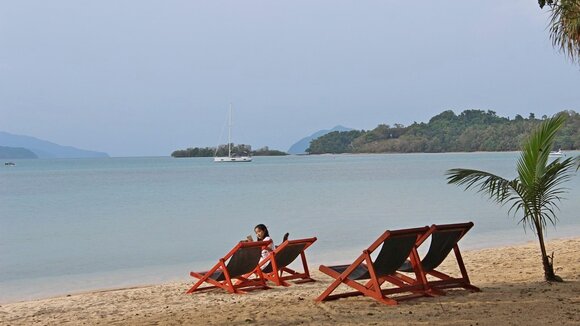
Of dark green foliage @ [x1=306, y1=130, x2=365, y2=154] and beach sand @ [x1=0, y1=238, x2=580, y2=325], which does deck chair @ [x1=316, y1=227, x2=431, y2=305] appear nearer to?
beach sand @ [x1=0, y1=238, x2=580, y2=325]

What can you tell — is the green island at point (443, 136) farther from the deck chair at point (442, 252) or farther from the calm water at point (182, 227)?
the deck chair at point (442, 252)

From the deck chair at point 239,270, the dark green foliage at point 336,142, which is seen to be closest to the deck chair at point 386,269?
Result: the deck chair at point 239,270

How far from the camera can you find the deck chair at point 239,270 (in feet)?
24.3

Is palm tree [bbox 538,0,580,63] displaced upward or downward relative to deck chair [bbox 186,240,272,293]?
upward

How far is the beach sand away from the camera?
A: 5.50 meters

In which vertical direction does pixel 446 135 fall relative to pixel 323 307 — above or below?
above

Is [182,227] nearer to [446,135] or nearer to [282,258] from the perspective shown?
[282,258]

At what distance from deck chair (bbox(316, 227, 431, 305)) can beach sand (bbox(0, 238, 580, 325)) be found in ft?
0.37

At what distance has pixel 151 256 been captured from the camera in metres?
14.6

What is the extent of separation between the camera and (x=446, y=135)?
12194 cm

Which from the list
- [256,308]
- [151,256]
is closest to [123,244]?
[151,256]

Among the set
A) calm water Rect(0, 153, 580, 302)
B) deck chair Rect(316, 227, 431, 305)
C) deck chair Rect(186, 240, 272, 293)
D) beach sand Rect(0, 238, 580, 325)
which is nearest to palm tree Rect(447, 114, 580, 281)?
beach sand Rect(0, 238, 580, 325)

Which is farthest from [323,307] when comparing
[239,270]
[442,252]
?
[239,270]

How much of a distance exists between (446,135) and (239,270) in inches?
4623
